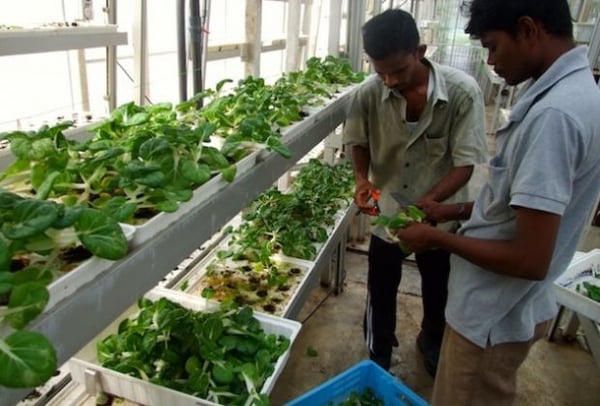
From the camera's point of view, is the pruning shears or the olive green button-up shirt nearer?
the olive green button-up shirt

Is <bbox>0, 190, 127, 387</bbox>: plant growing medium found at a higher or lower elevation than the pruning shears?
higher

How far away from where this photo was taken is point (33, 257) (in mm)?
763

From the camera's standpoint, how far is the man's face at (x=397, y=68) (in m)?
1.61

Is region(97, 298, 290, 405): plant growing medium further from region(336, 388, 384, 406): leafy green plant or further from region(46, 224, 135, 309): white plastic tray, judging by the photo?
region(46, 224, 135, 309): white plastic tray

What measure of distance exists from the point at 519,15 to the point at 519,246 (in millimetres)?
507

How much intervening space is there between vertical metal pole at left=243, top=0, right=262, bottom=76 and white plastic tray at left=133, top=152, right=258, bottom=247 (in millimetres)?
1501

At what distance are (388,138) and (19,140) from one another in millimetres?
1420

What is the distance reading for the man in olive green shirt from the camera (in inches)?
64.7

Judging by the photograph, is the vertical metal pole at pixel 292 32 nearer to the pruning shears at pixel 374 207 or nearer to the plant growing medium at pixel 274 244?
the plant growing medium at pixel 274 244

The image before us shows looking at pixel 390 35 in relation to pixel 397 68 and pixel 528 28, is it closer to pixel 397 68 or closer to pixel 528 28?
pixel 397 68

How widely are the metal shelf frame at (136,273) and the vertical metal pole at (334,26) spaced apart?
2406mm

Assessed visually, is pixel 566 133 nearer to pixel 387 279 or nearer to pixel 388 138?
pixel 388 138

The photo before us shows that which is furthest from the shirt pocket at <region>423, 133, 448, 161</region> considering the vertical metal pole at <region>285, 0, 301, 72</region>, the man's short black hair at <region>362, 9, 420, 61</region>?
the vertical metal pole at <region>285, 0, 301, 72</region>

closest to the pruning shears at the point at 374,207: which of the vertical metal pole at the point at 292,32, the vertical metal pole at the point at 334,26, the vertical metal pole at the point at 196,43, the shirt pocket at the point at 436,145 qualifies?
the shirt pocket at the point at 436,145
